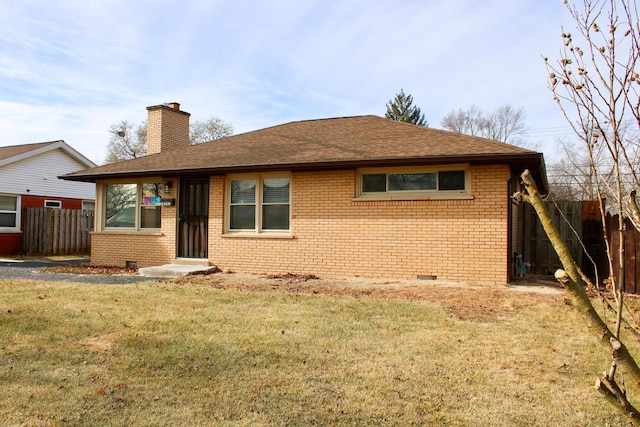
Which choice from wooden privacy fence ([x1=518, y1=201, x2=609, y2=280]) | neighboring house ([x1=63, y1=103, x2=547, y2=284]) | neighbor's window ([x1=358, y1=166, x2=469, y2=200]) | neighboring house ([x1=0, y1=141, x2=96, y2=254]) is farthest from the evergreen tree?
neighbor's window ([x1=358, y1=166, x2=469, y2=200])

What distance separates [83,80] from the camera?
13.1 meters

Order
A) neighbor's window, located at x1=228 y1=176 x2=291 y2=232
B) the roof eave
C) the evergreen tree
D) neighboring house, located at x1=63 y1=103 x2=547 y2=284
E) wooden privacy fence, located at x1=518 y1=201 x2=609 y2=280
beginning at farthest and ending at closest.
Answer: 1. the evergreen tree
2. neighbor's window, located at x1=228 y1=176 x2=291 y2=232
3. wooden privacy fence, located at x1=518 y1=201 x2=609 y2=280
4. neighboring house, located at x1=63 y1=103 x2=547 y2=284
5. the roof eave

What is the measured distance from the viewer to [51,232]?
18.8 m

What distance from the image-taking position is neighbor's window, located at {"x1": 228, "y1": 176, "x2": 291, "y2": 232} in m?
11.4

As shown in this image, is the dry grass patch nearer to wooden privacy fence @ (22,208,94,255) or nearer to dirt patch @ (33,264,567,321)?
dirt patch @ (33,264,567,321)

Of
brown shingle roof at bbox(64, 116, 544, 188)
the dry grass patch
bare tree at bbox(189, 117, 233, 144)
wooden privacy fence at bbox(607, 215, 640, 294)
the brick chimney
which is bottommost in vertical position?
the dry grass patch

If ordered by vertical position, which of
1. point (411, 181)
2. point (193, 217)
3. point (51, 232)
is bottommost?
point (51, 232)

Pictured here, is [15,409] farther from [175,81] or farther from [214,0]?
[175,81]

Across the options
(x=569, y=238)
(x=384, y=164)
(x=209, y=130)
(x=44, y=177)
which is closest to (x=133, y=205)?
(x=384, y=164)

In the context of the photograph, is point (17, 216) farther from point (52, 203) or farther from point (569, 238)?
point (569, 238)

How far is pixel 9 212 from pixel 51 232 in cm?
221

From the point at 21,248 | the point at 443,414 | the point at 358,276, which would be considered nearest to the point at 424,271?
the point at 358,276

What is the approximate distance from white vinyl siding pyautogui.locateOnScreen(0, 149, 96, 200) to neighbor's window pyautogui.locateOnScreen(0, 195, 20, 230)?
1.32 feet

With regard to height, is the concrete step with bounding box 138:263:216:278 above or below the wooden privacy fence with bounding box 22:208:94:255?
below
